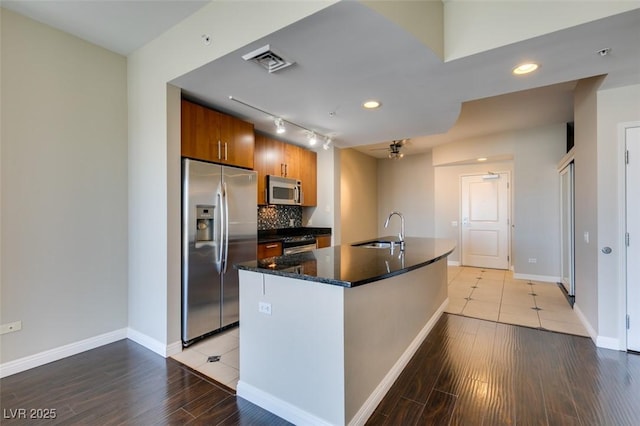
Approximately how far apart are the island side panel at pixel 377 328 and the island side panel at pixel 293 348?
0.08 meters

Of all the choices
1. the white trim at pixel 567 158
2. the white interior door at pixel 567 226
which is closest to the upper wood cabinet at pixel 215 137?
the white trim at pixel 567 158

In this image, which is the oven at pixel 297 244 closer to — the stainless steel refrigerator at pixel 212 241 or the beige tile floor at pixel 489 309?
the stainless steel refrigerator at pixel 212 241

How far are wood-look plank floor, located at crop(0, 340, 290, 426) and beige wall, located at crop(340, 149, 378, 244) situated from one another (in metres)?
3.74

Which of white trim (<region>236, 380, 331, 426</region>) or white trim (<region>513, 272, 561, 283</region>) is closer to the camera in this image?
white trim (<region>236, 380, 331, 426</region>)

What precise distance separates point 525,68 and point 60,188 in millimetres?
4021

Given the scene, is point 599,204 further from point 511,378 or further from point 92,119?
point 92,119

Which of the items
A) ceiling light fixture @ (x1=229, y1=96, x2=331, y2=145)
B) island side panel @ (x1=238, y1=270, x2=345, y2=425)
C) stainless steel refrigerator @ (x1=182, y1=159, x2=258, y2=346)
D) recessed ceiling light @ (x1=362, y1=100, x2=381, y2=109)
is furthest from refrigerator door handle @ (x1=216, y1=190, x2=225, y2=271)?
recessed ceiling light @ (x1=362, y1=100, x2=381, y2=109)

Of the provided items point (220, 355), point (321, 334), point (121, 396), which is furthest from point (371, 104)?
point (121, 396)

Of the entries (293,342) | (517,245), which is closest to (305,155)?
(293,342)

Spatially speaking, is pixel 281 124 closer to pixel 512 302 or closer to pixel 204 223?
pixel 204 223

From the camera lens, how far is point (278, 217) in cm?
488

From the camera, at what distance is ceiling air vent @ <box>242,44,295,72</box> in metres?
2.00

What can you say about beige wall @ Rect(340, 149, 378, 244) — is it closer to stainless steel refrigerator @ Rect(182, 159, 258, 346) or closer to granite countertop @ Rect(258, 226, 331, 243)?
granite countertop @ Rect(258, 226, 331, 243)

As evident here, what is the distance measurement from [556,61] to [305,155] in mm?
3377
